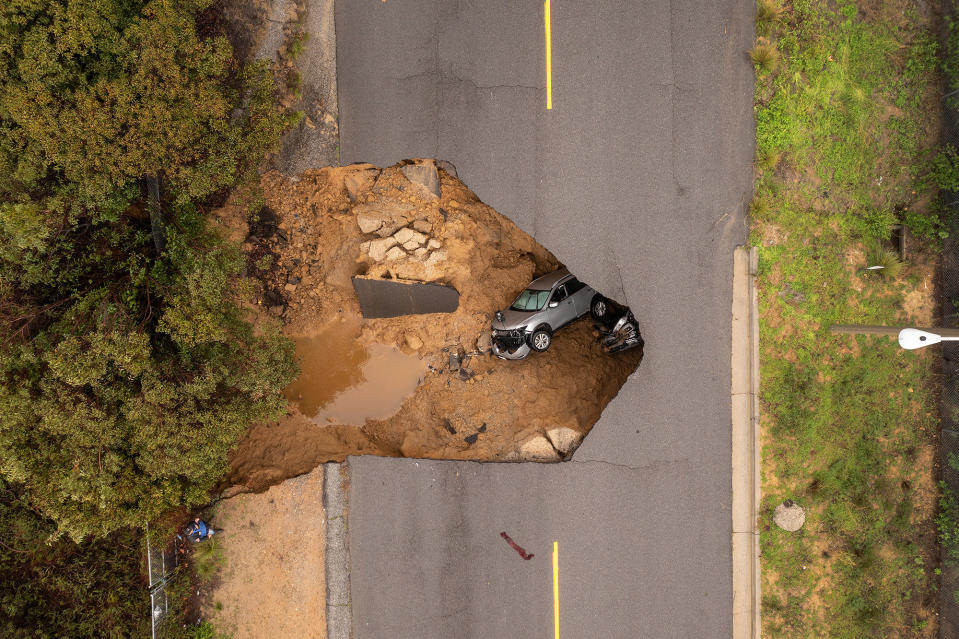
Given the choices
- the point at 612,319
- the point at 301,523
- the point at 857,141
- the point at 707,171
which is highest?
the point at 857,141

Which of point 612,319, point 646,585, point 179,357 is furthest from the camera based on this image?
point 612,319

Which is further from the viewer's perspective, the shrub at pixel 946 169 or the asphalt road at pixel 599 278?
the shrub at pixel 946 169

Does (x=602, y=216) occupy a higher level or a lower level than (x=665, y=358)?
higher

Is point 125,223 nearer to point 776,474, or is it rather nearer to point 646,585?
point 646,585

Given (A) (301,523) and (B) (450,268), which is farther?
(B) (450,268)

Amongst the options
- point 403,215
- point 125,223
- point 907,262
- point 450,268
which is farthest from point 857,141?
point 125,223

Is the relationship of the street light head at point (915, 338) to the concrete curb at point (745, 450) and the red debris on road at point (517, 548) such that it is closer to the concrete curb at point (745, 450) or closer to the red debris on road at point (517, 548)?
the concrete curb at point (745, 450)

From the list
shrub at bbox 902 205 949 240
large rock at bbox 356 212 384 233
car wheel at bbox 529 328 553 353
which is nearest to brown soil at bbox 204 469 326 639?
car wheel at bbox 529 328 553 353

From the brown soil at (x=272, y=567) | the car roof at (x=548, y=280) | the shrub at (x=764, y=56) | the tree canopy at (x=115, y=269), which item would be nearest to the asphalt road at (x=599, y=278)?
the shrub at (x=764, y=56)
